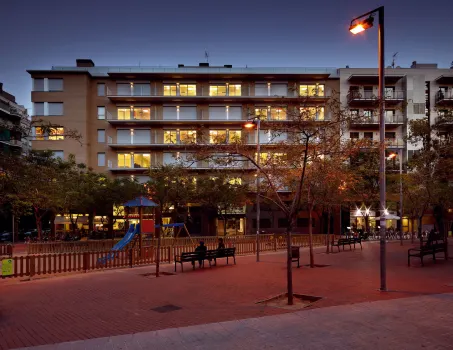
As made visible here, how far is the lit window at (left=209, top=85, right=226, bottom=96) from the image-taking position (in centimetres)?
5153

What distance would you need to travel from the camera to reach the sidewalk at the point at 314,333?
24.2ft

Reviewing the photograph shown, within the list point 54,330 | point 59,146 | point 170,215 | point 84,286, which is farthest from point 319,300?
point 59,146

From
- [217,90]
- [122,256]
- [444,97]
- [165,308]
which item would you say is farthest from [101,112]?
[165,308]

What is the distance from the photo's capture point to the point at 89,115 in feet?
165

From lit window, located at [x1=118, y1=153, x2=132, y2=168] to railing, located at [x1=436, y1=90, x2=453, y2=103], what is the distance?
3966 centimetres

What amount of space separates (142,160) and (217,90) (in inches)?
511

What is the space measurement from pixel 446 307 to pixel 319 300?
3.08 m

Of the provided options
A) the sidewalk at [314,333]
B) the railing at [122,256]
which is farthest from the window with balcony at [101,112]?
the sidewalk at [314,333]

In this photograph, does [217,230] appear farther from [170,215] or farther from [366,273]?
[366,273]

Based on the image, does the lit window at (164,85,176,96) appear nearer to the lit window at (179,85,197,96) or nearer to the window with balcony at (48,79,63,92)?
the lit window at (179,85,197,96)

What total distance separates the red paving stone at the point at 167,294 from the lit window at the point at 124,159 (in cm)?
3304

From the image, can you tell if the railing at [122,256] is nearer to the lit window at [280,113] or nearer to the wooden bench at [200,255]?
the wooden bench at [200,255]

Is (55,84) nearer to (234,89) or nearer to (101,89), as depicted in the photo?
(101,89)

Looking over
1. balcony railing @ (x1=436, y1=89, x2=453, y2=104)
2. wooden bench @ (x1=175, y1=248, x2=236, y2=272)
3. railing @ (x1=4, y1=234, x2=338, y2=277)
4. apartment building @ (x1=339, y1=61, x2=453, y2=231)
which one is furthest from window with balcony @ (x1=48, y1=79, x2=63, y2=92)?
balcony railing @ (x1=436, y1=89, x2=453, y2=104)
